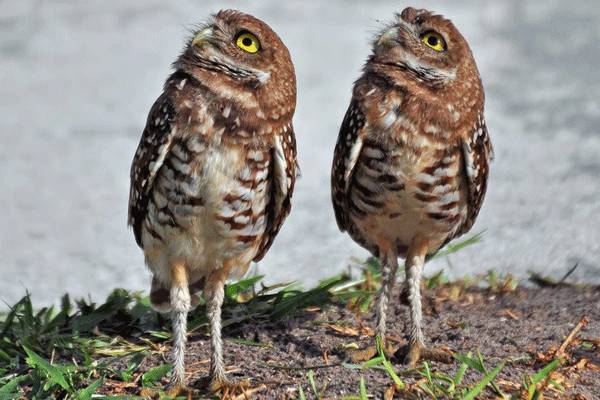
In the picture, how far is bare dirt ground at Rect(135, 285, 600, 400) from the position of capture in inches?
191

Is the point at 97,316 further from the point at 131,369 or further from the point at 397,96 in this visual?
the point at 397,96

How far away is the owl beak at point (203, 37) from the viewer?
495 centimetres

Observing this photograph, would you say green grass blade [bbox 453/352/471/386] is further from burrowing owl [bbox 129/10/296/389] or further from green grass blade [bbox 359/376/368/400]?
burrowing owl [bbox 129/10/296/389]

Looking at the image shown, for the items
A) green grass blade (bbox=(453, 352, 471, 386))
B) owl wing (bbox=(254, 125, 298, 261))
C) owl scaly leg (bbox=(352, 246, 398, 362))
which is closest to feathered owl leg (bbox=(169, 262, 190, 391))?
owl wing (bbox=(254, 125, 298, 261))

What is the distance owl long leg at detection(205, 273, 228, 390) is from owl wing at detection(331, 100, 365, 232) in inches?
27.4

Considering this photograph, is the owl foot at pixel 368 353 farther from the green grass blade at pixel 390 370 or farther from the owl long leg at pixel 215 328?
the owl long leg at pixel 215 328

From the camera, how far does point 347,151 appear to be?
527 cm

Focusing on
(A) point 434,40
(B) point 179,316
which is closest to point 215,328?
(B) point 179,316

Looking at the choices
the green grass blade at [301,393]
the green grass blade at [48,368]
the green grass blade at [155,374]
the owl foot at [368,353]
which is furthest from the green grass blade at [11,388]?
the owl foot at [368,353]

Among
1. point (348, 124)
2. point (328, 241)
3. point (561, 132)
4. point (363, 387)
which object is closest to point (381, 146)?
point (348, 124)

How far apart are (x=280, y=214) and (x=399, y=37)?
988 millimetres

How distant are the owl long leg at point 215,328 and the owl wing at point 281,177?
12.7 inches

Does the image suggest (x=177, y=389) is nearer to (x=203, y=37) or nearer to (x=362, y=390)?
(x=362, y=390)

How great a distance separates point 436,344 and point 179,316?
1.27 m
